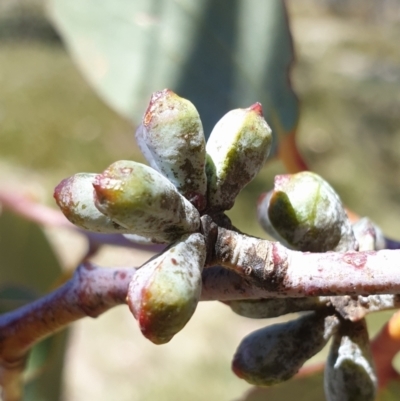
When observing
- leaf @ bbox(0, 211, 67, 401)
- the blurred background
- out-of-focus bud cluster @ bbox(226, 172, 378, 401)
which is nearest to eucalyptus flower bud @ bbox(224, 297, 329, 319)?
out-of-focus bud cluster @ bbox(226, 172, 378, 401)

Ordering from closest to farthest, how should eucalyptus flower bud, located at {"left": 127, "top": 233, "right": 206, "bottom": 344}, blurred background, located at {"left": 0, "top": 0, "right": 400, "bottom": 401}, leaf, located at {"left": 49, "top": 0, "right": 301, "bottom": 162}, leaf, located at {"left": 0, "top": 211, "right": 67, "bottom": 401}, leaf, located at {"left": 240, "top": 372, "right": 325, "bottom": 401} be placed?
eucalyptus flower bud, located at {"left": 127, "top": 233, "right": 206, "bottom": 344}
leaf, located at {"left": 240, "top": 372, "right": 325, "bottom": 401}
leaf, located at {"left": 49, "top": 0, "right": 301, "bottom": 162}
leaf, located at {"left": 0, "top": 211, "right": 67, "bottom": 401}
blurred background, located at {"left": 0, "top": 0, "right": 400, "bottom": 401}

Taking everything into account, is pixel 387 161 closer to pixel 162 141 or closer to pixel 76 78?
pixel 76 78

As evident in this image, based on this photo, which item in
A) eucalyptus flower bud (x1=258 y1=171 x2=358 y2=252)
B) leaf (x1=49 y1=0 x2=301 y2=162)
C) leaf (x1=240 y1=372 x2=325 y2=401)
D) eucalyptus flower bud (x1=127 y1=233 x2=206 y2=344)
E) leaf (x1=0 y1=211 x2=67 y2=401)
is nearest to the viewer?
eucalyptus flower bud (x1=127 y1=233 x2=206 y2=344)

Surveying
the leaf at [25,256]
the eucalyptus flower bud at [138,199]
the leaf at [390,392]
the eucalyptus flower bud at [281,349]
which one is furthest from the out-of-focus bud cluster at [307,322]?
the leaf at [25,256]

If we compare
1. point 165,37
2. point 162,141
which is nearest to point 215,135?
point 162,141

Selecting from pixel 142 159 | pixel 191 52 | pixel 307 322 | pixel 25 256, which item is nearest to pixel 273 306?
pixel 307 322

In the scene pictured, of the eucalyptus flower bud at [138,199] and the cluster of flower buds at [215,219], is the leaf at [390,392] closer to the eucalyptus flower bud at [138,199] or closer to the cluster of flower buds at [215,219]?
the cluster of flower buds at [215,219]

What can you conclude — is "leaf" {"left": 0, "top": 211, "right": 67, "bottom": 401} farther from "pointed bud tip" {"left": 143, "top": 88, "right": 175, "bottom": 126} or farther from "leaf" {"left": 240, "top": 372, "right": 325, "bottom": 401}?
"pointed bud tip" {"left": 143, "top": 88, "right": 175, "bottom": 126}
